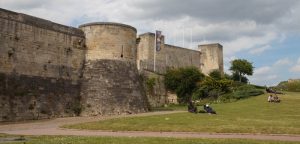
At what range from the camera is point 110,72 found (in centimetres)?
2852

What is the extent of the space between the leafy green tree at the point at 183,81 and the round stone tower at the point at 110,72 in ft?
49.9

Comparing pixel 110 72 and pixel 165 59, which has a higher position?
pixel 165 59

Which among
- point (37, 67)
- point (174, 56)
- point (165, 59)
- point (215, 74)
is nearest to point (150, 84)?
point (165, 59)

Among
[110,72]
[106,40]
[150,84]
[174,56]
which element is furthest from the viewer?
[174,56]

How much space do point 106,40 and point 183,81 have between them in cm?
1896

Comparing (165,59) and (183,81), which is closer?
(183,81)

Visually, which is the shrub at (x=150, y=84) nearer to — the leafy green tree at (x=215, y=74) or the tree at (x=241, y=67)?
the leafy green tree at (x=215, y=74)

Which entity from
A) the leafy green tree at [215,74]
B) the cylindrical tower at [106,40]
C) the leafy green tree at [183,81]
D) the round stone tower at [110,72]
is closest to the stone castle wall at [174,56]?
the leafy green tree at [183,81]

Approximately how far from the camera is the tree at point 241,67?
6297 centimetres

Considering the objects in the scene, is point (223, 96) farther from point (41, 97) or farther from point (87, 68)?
point (41, 97)

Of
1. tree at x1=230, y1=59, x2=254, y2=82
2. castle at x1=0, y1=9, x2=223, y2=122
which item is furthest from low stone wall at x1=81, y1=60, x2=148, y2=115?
tree at x1=230, y1=59, x2=254, y2=82

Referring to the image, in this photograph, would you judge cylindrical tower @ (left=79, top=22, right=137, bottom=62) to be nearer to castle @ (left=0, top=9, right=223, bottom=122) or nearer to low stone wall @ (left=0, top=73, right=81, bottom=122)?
castle @ (left=0, top=9, right=223, bottom=122)

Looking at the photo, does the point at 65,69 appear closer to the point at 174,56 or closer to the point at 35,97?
the point at 35,97

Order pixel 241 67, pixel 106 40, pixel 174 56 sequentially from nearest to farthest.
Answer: pixel 106 40 < pixel 174 56 < pixel 241 67
